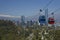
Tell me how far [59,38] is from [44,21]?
5119 millimetres

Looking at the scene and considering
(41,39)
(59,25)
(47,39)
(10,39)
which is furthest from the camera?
(59,25)

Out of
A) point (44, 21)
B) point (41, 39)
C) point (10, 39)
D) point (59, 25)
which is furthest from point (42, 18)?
point (59, 25)

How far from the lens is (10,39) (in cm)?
3309

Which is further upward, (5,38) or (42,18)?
(42,18)

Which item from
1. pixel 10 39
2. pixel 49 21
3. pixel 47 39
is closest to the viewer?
pixel 49 21

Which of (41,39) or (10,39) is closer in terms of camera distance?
(41,39)

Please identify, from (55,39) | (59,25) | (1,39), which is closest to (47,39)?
(55,39)

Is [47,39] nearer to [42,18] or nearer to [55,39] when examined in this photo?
[55,39]

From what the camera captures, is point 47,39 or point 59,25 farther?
point 59,25

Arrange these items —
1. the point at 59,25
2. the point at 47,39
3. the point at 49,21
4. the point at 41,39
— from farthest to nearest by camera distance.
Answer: the point at 59,25 < the point at 47,39 < the point at 41,39 < the point at 49,21

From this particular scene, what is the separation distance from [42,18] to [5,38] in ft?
39.1

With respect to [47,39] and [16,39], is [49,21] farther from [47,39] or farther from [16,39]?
[16,39]

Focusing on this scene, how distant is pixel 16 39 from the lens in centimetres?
3428

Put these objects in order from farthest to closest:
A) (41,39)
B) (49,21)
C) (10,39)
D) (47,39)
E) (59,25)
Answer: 1. (59,25)
2. (10,39)
3. (47,39)
4. (41,39)
5. (49,21)
